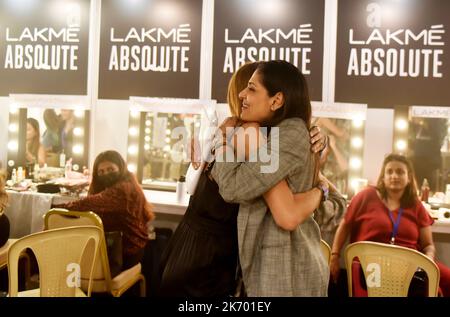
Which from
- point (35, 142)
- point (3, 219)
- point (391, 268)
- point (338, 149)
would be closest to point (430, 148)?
point (338, 149)

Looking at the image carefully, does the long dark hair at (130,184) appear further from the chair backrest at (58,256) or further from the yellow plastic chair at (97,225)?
the chair backrest at (58,256)

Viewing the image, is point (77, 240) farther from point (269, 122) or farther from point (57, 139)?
point (57, 139)

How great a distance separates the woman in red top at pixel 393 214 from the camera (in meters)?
2.57

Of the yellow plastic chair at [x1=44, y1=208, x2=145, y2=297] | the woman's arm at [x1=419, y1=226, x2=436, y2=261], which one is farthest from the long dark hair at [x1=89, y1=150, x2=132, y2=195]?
the woman's arm at [x1=419, y1=226, x2=436, y2=261]

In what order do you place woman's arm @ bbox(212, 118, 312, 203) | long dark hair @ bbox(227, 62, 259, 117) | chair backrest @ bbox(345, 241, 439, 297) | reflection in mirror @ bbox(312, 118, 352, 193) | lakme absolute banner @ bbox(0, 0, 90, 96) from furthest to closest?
lakme absolute banner @ bbox(0, 0, 90, 96), reflection in mirror @ bbox(312, 118, 352, 193), chair backrest @ bbox(345, 241, 439, 297), long dark hair @ bbox(227, 62, 259, 117), woman's arm @ bbox(212, 118, 312, 203)

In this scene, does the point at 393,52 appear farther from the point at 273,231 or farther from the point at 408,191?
the point at 273,231

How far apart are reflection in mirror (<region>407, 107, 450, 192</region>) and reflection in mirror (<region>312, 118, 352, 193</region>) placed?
0.44m

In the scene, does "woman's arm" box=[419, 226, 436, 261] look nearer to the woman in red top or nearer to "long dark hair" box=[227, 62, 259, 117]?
the woman in red top

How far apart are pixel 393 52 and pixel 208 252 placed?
2577mm

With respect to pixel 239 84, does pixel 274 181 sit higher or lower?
lower

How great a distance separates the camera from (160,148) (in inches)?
138

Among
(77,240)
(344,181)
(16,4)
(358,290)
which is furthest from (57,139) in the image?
(358,290)

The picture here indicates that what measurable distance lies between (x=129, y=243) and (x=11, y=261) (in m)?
0.94

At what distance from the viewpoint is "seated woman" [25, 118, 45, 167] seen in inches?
145
